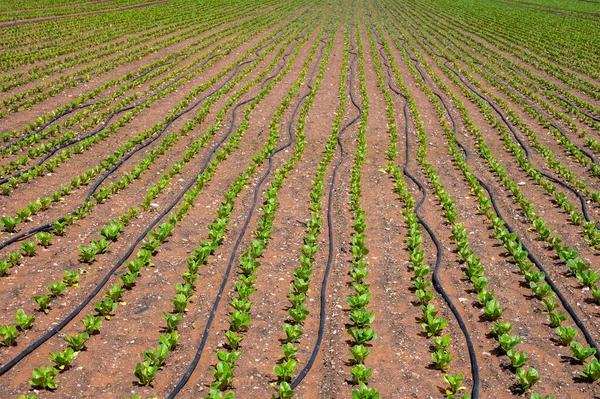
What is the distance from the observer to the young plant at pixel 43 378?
14.9 feet

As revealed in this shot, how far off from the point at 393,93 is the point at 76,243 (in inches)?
496

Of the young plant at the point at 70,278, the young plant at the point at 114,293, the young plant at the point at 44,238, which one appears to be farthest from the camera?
the young plant at the point at 44,238

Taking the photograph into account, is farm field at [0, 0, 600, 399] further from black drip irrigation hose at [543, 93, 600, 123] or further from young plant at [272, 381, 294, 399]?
black drip irrigation hose at [543, 93, 600, 123]

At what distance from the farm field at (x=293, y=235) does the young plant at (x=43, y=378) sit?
0.08 ft

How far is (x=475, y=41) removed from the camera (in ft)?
94.4

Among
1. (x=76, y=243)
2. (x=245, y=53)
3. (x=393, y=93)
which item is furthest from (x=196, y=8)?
(x=76, y=243)

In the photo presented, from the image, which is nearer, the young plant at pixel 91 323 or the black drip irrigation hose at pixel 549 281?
the young plant at pixel 91 323

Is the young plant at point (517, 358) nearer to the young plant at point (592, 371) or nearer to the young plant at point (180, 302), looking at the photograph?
the young plant at point (592, 371)

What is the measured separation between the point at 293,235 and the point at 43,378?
416cm

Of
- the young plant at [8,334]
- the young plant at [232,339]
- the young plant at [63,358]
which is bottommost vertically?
the young plant at [232,339]

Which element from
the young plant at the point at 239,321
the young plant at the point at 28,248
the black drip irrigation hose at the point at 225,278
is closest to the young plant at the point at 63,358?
the black drip irrigation hose at the point at 225,278

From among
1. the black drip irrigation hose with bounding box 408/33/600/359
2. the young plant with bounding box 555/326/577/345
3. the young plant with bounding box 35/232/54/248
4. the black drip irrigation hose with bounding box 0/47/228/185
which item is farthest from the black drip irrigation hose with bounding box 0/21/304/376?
the black drip irrigation hose with bounding box 408/33/600/359

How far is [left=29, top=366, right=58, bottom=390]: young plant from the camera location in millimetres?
4555

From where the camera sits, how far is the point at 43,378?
4.57 m
